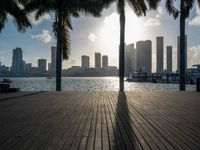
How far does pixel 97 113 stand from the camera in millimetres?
11500

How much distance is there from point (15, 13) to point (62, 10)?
177 inches

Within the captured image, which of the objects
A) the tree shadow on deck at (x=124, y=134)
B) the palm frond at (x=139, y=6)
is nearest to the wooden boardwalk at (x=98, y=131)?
the tree shadow on deck at (x=124, y=134)

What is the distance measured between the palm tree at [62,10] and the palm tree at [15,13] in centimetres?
97

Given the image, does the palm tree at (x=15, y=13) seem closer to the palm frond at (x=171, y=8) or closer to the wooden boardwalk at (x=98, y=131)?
the palm frond at (x=171, y=8)

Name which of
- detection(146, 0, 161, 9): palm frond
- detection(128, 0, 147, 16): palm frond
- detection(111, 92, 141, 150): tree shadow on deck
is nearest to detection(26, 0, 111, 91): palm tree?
detection(128, 0, 147, 16): palm frond

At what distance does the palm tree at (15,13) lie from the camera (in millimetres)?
25748

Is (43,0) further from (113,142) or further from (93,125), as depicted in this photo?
(113,142)

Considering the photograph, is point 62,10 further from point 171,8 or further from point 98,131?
point 98,131

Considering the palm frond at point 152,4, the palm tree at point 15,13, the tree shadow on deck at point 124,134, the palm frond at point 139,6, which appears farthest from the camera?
the palm frond at point 139,6

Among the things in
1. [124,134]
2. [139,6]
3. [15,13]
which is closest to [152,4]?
[139,6]

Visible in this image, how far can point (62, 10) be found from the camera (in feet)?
94.7

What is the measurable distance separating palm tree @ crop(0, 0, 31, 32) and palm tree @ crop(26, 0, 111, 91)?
3.19 feet

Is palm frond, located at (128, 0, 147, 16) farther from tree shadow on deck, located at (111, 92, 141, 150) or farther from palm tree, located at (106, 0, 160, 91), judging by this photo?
tree shadow on deck, located at (111, 92, 141, 150)

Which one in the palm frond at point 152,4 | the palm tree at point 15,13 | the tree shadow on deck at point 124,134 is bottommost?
the tree shadow on deck at point 124,134
